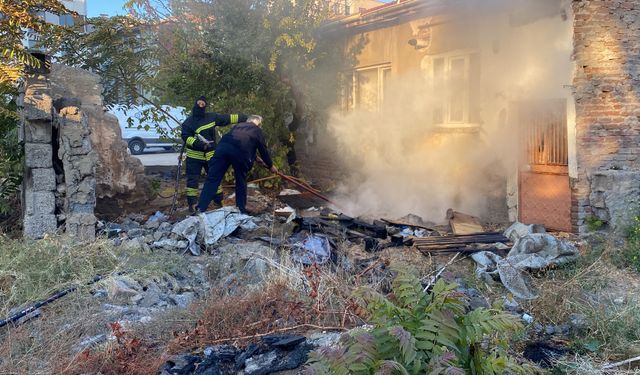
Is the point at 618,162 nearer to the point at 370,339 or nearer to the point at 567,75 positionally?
the point at 567,75

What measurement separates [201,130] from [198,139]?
17 cm

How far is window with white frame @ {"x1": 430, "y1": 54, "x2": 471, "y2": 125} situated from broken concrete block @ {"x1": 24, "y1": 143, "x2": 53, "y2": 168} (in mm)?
6394

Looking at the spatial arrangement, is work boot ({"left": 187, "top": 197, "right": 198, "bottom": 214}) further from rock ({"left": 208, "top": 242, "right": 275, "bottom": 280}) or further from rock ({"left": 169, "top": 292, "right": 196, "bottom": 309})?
rock ({"left": 169, "top": 292, "right": 196, "bottom": 309})

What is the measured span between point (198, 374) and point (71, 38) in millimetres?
7986

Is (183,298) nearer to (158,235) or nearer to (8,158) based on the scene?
(158,235)

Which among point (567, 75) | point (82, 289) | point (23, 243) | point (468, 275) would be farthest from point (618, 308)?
point (23, 243)

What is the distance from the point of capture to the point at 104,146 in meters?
8.98

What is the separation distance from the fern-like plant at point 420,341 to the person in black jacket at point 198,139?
6.67m

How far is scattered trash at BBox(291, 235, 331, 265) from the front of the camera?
627 cm

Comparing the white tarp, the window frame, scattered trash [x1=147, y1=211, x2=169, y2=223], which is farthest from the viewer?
the window frame

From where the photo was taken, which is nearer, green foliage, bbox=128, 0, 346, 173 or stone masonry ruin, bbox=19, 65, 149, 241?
stone masonry ruin, bbox=19, 65, 149, 241

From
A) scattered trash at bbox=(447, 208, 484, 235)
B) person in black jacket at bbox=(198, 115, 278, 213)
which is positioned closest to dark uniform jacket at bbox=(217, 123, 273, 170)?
person in black jacket at bbox=(198, 115, 278, 213)

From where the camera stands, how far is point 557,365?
12.3ft

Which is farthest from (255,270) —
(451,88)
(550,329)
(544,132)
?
(451,88)
